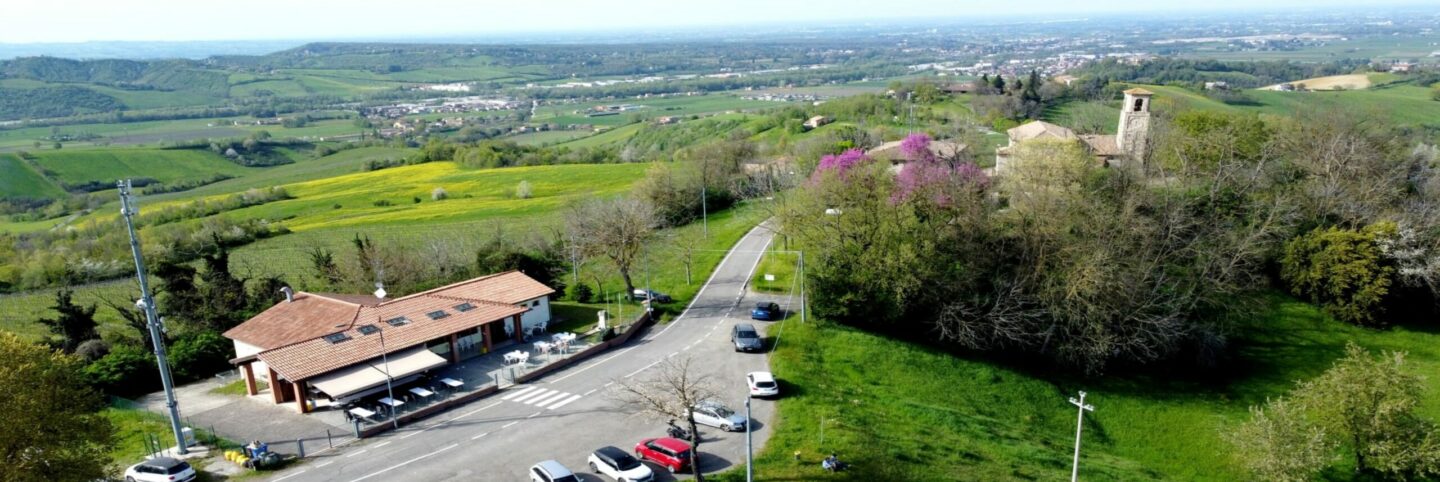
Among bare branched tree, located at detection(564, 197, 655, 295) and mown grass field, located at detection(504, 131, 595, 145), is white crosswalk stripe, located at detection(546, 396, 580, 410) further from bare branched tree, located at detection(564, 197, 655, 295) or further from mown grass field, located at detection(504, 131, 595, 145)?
mown grass field, located at detection(504, 131, 595, 145)

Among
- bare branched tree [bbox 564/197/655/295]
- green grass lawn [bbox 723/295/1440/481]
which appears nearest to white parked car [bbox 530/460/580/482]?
green grass lawn [bbox 723/295/1440/481]

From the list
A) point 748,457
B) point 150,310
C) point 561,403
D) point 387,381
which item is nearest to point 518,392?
point 561,403

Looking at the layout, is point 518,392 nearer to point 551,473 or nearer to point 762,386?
point 551,473

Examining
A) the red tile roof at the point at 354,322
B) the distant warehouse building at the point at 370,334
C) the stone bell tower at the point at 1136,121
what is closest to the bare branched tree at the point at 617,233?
the distant warehouse building at the point at 370,334

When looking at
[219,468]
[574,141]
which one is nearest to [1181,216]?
[219,468]

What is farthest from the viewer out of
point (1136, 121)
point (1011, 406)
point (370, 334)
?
point (1136, 121)

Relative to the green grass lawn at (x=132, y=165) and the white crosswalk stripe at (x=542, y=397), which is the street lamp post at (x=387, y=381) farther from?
the green grass lawn at (x=132, y=165)
